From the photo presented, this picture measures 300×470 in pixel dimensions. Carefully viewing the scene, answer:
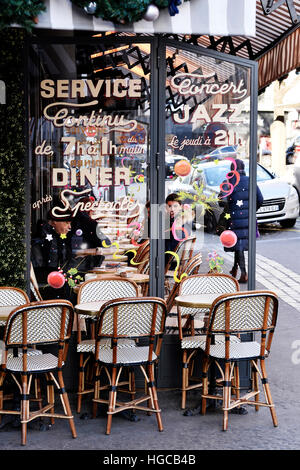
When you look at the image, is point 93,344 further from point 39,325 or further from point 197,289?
point 197,289

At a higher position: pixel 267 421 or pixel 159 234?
pixel 159 234

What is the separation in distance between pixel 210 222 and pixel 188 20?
1795mm

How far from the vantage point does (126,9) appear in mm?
4980

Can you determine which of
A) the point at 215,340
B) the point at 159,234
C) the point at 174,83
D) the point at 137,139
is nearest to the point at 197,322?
the point at 215,340

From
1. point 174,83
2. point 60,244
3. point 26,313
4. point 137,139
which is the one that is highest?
point 174,83

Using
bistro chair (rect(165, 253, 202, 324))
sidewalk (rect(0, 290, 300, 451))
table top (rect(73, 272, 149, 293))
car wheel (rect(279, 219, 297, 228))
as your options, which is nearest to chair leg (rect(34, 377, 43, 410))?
sidewalk (rect(0, 290, 300, 451))

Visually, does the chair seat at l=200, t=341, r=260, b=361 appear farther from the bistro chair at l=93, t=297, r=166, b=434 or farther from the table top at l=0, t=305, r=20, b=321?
the table top at l=0, t=305, r=20, b=321

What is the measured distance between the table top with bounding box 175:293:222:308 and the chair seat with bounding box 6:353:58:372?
1.10m

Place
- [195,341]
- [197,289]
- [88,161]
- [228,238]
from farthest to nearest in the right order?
[228,238], [88,161], [197,289], [195,341]

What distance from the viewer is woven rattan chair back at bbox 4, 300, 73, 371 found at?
4.71 meters

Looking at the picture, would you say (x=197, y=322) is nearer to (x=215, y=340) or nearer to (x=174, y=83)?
(x=215, y=340)

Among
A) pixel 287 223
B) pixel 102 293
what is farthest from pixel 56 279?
pixel 287 223
